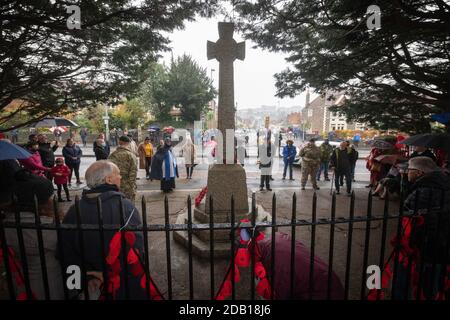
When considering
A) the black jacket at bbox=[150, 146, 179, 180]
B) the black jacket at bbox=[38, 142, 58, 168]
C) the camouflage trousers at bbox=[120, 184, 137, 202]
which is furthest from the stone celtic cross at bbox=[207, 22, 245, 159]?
the black jacket at bbox=[38, 142, 58, 168]

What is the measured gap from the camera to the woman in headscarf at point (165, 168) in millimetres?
8562

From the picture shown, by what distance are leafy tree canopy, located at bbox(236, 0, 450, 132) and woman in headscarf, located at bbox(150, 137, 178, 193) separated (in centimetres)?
443

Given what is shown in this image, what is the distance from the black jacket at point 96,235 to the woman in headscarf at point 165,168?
6.42 meters

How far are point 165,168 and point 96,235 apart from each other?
6.59 m

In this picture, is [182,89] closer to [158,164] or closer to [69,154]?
[69,154]

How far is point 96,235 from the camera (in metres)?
2.05

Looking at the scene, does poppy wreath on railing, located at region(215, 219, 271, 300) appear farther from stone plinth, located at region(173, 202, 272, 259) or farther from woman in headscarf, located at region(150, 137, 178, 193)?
woman in headscarf, located at region(150, 137, 178, 193)

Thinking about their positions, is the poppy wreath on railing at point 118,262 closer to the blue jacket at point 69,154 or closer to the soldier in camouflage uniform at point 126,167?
the soldier in camouflage uniform at point 126,167

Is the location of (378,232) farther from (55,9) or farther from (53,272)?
(55,9)

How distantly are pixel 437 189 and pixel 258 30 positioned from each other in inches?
243

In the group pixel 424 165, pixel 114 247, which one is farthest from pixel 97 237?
pixel 424 165

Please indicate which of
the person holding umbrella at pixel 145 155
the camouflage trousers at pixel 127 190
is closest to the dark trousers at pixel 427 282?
the camouflage trousers at pixel 127 190

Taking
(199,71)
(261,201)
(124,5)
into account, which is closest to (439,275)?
(261,201)

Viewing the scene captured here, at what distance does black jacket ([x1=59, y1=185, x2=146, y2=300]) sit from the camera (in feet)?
6.63
